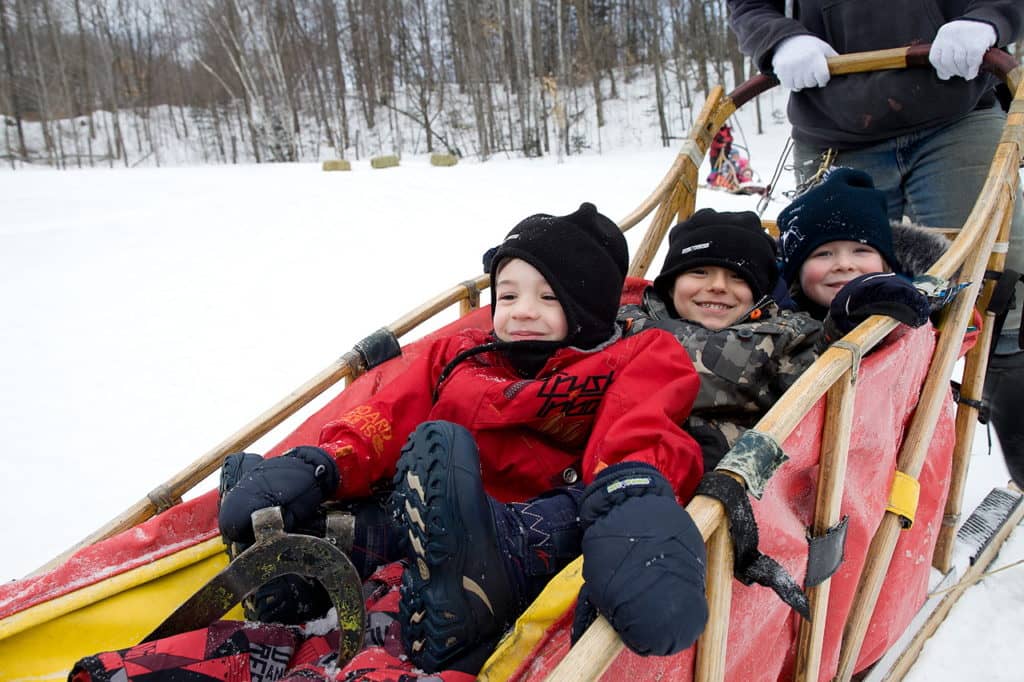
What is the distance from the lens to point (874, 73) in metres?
2.03

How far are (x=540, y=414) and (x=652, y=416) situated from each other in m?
0.28

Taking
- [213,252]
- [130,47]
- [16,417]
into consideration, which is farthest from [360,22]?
[16,417]

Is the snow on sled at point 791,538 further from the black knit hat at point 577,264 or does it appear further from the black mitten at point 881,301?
the black knit hat at point 577,264

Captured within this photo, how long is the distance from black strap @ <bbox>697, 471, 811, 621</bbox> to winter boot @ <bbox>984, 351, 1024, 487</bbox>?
5.05ft

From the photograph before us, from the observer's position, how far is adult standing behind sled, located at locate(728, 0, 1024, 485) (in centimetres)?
193

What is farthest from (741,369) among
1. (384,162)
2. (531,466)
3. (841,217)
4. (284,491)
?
(384,162)

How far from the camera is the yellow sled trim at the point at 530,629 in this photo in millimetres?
959

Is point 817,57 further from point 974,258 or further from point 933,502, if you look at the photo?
point 933,502

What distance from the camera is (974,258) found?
1.69 metres

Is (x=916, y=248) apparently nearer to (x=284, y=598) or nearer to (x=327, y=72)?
(x=284, y=598)

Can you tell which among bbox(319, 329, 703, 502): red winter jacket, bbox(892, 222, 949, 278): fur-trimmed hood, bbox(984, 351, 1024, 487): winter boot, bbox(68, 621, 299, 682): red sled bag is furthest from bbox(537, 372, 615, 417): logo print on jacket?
bbox(984, 351, 1024, 487): winter boot

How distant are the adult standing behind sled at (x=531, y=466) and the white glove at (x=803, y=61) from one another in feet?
3.03

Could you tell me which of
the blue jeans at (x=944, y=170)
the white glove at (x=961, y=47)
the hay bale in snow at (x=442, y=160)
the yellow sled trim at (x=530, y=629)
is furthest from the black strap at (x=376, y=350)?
the hay bale in snow at (x=442, y=160)

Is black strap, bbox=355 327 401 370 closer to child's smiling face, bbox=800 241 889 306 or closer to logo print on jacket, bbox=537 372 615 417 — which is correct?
logo print on jacket, bbox=537 372 615 417
